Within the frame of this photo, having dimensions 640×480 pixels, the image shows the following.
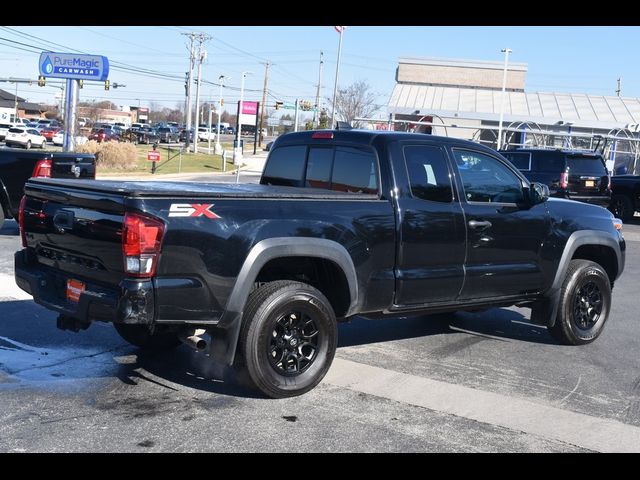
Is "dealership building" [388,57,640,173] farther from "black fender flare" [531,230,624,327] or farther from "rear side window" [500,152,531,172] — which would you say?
"black fender flare" [531,230,624,327]

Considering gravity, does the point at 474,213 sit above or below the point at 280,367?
above

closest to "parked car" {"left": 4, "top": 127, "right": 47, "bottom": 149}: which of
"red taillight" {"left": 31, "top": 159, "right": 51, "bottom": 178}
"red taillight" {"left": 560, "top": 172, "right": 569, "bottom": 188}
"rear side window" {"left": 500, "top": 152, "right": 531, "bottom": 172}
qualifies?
"rear side window" {"left": 500, "top": 152, "right": 531, "bottom": 172}

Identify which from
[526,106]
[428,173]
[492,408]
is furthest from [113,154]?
[492,408]

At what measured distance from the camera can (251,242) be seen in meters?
5.07

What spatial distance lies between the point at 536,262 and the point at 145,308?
149 inches

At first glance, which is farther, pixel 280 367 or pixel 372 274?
pixel 372 274

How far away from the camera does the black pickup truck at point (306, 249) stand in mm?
4820

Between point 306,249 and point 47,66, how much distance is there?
3243 centimetres

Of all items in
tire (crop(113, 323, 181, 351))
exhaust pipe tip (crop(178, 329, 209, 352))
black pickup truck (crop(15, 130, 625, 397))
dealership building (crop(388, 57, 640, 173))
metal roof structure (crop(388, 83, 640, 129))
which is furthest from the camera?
metal roof structure (crop(388, 83, 640, 129))

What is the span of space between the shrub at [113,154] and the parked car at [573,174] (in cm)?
2339

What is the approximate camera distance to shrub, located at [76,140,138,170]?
37.1m

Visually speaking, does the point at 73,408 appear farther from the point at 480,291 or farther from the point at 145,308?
the point at 480,291

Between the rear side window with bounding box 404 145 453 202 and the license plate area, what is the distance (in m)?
2.64
